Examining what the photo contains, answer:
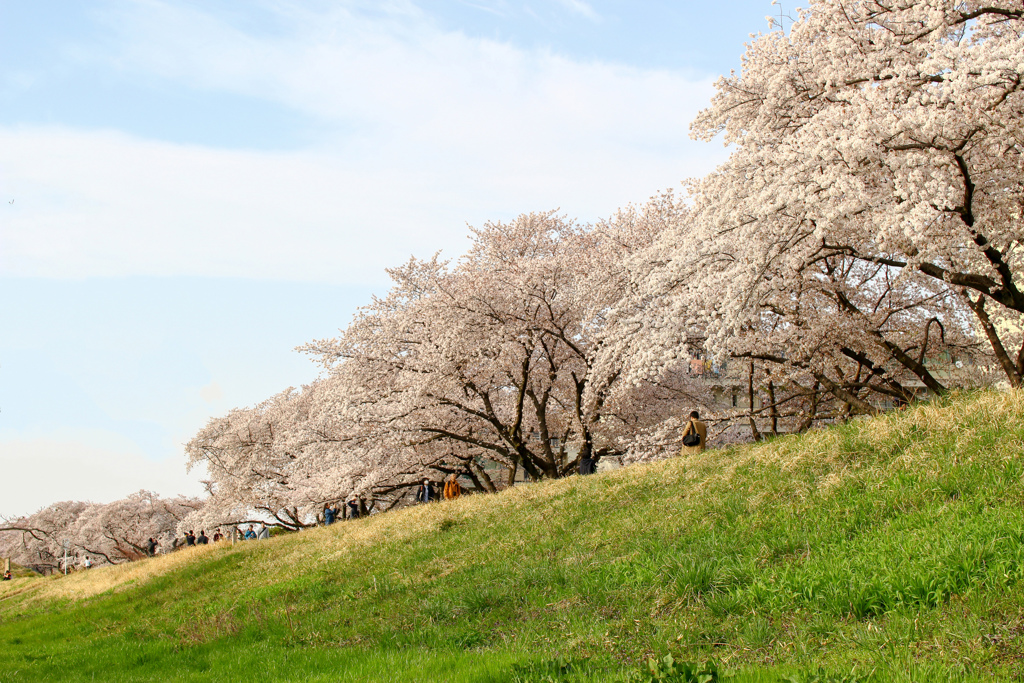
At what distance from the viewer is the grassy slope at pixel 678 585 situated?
591 cm

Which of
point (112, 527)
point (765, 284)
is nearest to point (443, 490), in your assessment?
point (765, 284)

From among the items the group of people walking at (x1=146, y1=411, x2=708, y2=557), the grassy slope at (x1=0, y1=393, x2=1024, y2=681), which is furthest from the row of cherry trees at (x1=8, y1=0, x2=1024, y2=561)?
the grassy slope at (x1=0, y1=393, x2=1024, y2=681)

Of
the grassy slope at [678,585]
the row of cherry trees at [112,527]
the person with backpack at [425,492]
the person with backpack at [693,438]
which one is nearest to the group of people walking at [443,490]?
the person with backpack at [425,492]

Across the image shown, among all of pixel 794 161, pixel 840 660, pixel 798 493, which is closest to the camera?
pixel 840 660

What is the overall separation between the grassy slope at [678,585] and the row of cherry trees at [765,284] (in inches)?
129

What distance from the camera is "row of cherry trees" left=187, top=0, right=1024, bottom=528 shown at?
12234mm

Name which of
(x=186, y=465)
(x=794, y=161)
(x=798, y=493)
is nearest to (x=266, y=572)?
(x=798, y=493)

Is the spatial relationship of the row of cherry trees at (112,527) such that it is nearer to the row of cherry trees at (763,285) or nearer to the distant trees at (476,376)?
the row of cherry trees at (763,285)

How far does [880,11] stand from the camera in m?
14.5

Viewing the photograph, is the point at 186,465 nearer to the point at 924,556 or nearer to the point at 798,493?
the point at 798,493

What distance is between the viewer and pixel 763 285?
14.0 m

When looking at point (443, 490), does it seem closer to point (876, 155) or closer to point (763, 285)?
point (763, 285)

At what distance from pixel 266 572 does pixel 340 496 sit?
11.0 m

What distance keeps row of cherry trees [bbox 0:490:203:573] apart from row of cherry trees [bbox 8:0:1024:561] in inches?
1341
